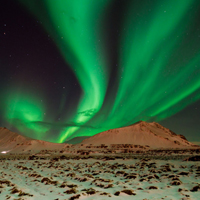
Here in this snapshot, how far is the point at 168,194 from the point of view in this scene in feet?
24.3

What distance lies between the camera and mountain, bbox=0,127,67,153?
72381 mm

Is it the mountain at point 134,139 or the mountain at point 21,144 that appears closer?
the mountain at point 21,144

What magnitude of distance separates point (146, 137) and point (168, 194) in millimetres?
123135

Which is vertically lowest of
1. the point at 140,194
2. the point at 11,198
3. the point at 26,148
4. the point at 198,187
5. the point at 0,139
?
the point at 11,198

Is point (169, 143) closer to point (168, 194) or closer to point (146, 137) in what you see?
point (146, 137)

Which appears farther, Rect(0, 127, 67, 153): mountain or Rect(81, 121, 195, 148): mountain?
Rect(81, 121, 195, 148): mountain

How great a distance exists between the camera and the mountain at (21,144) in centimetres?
7238

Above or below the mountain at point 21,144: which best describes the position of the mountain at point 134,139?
above

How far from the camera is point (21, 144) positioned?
78062 millimetres

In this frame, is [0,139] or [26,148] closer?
[26,148]

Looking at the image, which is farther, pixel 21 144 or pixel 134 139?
pixel 134 139

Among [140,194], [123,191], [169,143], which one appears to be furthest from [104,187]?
[169,143]

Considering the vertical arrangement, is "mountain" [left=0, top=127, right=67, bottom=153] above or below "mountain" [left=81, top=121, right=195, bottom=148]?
below

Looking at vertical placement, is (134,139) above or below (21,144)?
above
